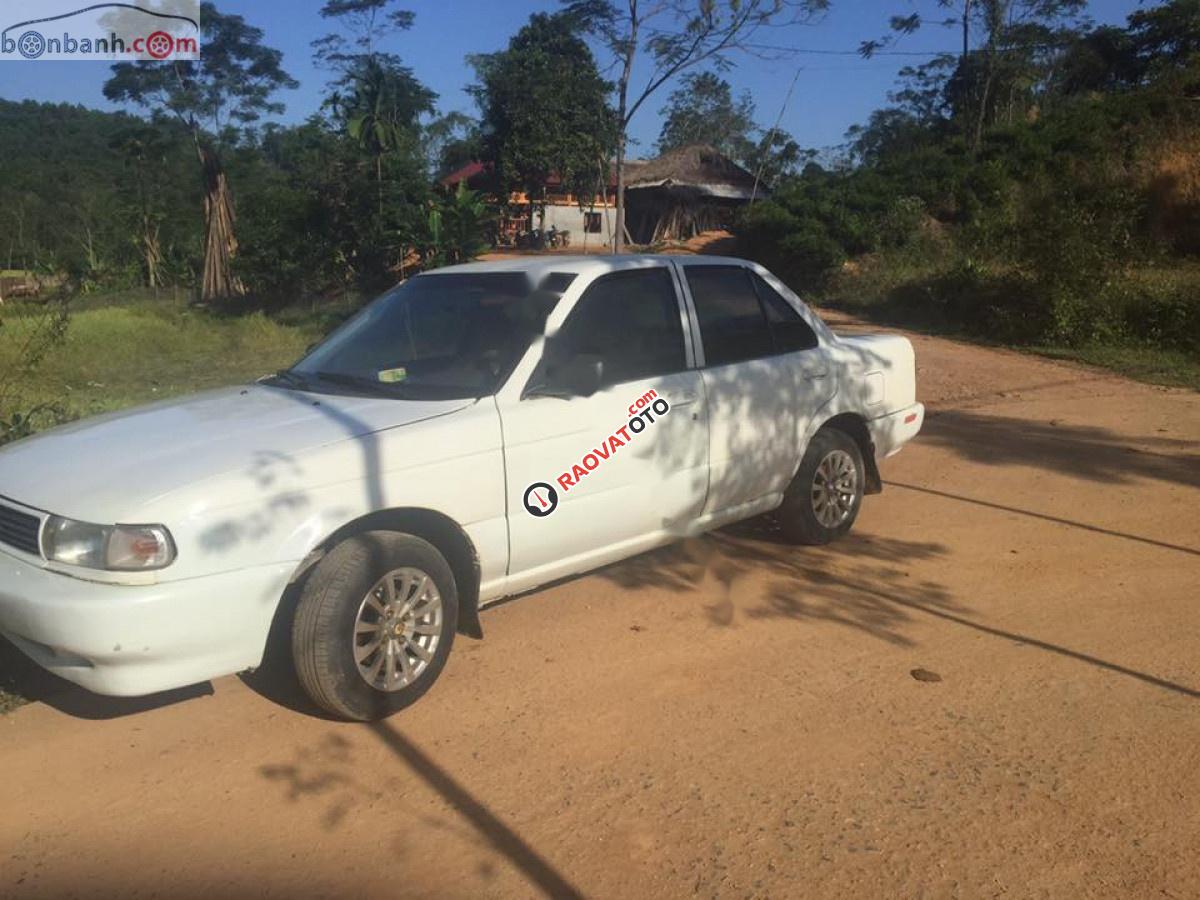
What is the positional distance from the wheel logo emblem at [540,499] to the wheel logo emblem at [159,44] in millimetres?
26248

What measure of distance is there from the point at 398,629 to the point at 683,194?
1370 inches

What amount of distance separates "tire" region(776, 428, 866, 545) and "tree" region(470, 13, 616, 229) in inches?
1031

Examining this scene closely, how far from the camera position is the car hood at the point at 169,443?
3.46 metres

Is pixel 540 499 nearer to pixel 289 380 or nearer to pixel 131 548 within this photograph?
pixel 289 380

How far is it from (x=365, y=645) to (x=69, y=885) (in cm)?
119

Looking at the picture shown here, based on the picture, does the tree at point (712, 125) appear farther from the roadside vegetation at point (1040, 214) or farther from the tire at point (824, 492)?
the tire at point (824, 492)

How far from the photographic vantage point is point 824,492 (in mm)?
5707

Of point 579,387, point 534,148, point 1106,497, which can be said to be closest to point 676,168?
point 534,148

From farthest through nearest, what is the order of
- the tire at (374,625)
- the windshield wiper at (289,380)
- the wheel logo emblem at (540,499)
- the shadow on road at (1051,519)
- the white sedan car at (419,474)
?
1. the shadow on road at (1051,519)
2. the windshield wiper at (289,380)
3. the wheel logo emblem at (540,499)
4. the tire at (374,625)
5. the white sedan car at (419,474)

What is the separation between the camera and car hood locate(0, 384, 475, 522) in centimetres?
346

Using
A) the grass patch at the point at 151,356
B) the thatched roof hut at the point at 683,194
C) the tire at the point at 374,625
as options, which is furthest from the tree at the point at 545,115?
the tire at the point at 374,625

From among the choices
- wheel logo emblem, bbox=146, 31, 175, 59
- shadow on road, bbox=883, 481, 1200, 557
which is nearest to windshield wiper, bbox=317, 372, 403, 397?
shadow on road, bbox=883, 481, 1200, 557

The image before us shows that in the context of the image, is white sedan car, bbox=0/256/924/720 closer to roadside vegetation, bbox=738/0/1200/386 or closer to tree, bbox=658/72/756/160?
roadside vegetation, bbox=738/0/1200/386

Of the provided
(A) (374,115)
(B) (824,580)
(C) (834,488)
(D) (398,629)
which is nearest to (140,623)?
(D) (398,629)
